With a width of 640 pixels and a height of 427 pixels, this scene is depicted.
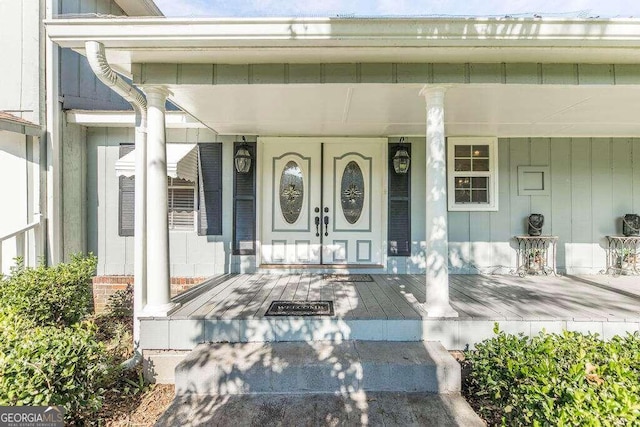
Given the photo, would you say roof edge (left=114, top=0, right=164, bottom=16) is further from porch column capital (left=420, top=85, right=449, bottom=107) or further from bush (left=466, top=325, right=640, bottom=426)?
bush (left=466, top=325, right=640, bottom=426)

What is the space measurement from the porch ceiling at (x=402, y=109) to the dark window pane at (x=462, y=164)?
0.43 meters

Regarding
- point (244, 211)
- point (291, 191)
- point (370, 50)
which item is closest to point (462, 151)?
point (291, 191)

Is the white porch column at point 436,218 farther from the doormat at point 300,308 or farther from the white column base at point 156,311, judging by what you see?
the white column base at point 156,311

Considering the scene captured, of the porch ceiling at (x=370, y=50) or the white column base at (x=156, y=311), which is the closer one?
the porch ceiling at (x=370, y=50)

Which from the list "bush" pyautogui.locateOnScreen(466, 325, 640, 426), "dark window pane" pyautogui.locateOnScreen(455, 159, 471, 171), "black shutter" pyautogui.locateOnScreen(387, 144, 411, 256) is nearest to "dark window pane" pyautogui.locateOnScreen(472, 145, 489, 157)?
"dark window pane" pyautogui.locateOnScreen(455, 159, 471, 171)

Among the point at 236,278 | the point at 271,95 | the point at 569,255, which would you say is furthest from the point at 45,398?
the point at 569,255

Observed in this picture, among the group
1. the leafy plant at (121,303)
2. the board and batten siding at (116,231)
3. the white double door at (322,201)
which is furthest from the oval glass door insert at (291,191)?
the leafy plant at (121,303)

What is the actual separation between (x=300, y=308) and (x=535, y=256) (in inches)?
156

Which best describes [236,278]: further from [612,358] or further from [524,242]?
[524,242]

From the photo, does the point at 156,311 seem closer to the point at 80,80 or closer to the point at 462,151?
the point at 80,80

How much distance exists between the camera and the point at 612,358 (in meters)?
1.79

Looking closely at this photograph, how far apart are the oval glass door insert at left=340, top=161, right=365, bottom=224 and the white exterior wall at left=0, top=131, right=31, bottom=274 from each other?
446 centimetres

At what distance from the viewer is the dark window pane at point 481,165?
4.89 meters

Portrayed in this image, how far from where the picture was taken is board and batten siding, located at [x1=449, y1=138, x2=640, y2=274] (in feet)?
15.9
